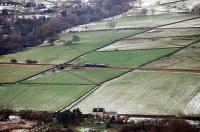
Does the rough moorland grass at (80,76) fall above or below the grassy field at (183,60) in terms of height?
below

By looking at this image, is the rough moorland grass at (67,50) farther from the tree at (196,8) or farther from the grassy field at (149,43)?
the tree at (196,8)

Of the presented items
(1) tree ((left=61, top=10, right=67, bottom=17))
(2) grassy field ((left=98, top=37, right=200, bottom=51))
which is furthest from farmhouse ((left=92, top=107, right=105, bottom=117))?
(1) tree ((left=61, top=10, right=67, bottom=17))

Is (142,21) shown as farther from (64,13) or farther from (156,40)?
(156,40)

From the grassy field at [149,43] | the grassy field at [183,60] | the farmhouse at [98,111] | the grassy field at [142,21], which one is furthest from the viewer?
the grassy field at [142,21]

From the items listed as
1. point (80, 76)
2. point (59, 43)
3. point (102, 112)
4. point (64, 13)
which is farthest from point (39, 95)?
point (64, 13)

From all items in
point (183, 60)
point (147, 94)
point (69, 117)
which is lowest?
point (69, 117)

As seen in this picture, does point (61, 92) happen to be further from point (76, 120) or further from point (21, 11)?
point (21, 11)

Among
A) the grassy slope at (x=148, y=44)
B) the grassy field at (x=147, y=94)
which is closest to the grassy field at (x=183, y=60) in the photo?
the grassy field at (x=147, y=94)
